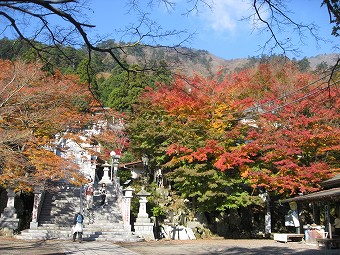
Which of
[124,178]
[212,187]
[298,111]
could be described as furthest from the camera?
[124,178]

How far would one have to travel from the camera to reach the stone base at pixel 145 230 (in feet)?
55.2

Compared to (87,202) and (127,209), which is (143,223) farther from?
(87,202)

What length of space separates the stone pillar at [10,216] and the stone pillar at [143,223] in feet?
19.3

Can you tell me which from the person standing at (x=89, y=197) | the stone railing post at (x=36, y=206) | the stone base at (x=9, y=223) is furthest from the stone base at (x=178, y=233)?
the stone base at (x=9, y=223)

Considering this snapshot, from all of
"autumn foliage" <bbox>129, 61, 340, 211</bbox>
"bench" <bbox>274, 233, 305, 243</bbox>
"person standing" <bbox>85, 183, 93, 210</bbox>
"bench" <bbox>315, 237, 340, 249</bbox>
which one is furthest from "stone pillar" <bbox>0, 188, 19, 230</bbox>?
"bench" <bbox>315, 237, 340, 249</bbox>

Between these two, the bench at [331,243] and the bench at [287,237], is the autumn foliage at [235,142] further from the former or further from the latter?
the bench at [331,243]

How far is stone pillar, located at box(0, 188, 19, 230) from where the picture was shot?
16.0m

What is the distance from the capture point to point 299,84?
20.9m

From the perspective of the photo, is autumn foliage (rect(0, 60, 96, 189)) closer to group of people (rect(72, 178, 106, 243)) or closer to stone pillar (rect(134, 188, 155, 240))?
group of people (rect(72, 178, 106, 243))

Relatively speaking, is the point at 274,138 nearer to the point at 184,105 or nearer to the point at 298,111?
the point at 298,111

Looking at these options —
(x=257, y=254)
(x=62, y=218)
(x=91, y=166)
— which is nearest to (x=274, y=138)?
(x=257, y=254)

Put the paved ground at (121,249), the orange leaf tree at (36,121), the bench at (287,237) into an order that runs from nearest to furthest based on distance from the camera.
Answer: the paved ground at (121,249), the orange leaf tree at (36,121), the bench at (287,237)

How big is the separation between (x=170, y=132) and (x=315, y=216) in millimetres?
9115

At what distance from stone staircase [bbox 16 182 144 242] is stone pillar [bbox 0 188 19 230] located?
86cm
